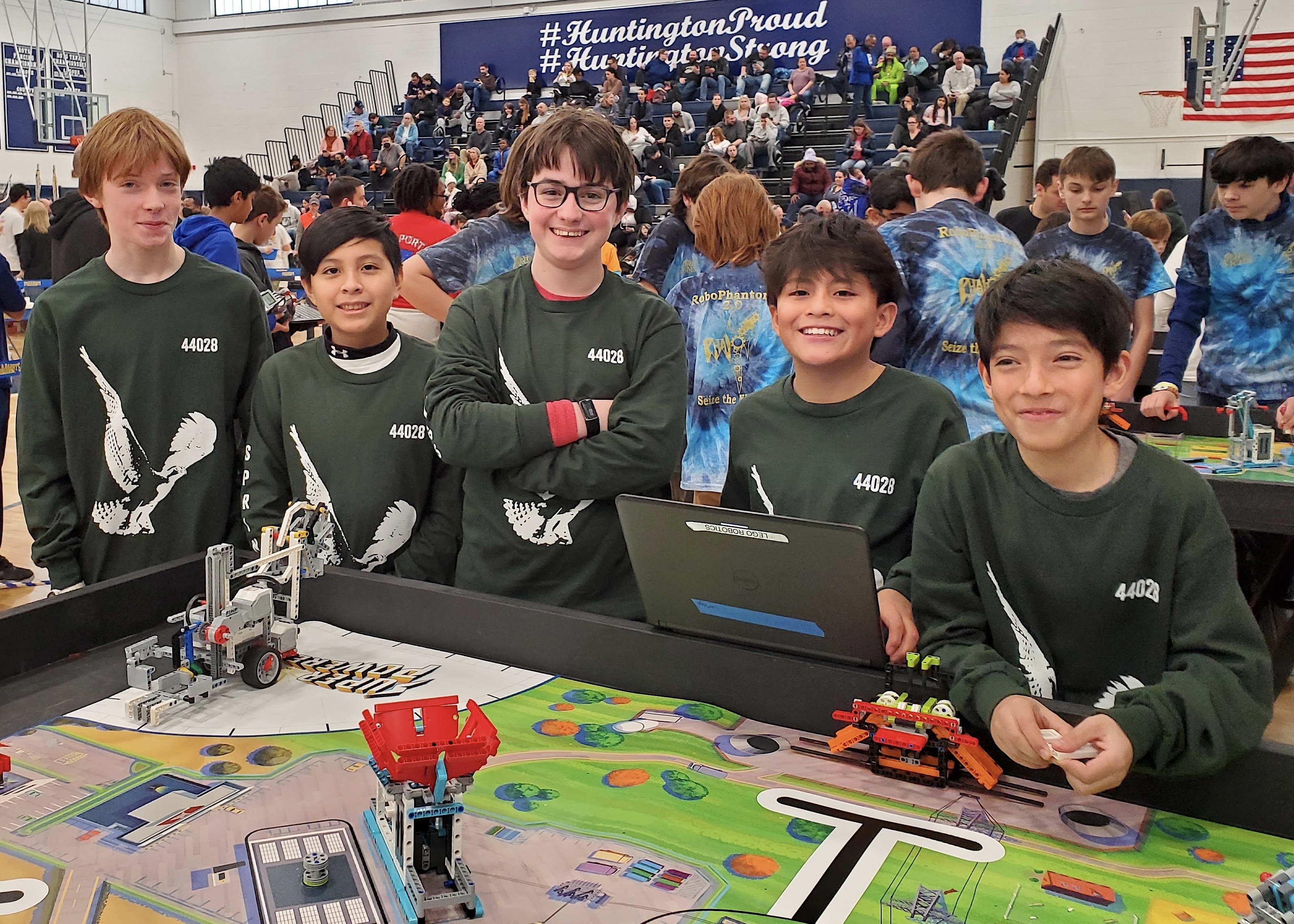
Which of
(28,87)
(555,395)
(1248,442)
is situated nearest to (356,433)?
(555,395)

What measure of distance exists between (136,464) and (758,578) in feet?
4.43

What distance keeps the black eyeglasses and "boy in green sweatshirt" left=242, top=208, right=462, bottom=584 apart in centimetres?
39

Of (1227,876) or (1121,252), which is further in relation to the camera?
(1121,252)

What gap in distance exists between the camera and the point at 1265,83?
1252cm

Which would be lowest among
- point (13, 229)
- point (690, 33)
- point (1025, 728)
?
point (1025, 728)

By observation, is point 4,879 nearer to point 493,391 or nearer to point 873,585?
point 873,585

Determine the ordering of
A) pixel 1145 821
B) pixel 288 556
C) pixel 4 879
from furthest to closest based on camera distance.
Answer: pixel 288 556
pixel 1145 821
pixel 4 879

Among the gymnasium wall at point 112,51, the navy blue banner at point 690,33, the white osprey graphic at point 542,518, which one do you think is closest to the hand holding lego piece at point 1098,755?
the white osprey graphic at point 542,518

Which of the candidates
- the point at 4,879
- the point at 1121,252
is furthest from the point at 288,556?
the point at 1121,252

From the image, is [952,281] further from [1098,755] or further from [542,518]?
[1098,755]

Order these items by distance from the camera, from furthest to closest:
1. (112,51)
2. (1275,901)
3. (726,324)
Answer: (112,51), (726,324), (1275,901)

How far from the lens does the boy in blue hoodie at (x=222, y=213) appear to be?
368cm

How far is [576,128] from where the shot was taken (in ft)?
6.22

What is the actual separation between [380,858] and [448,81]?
20.0 metres
